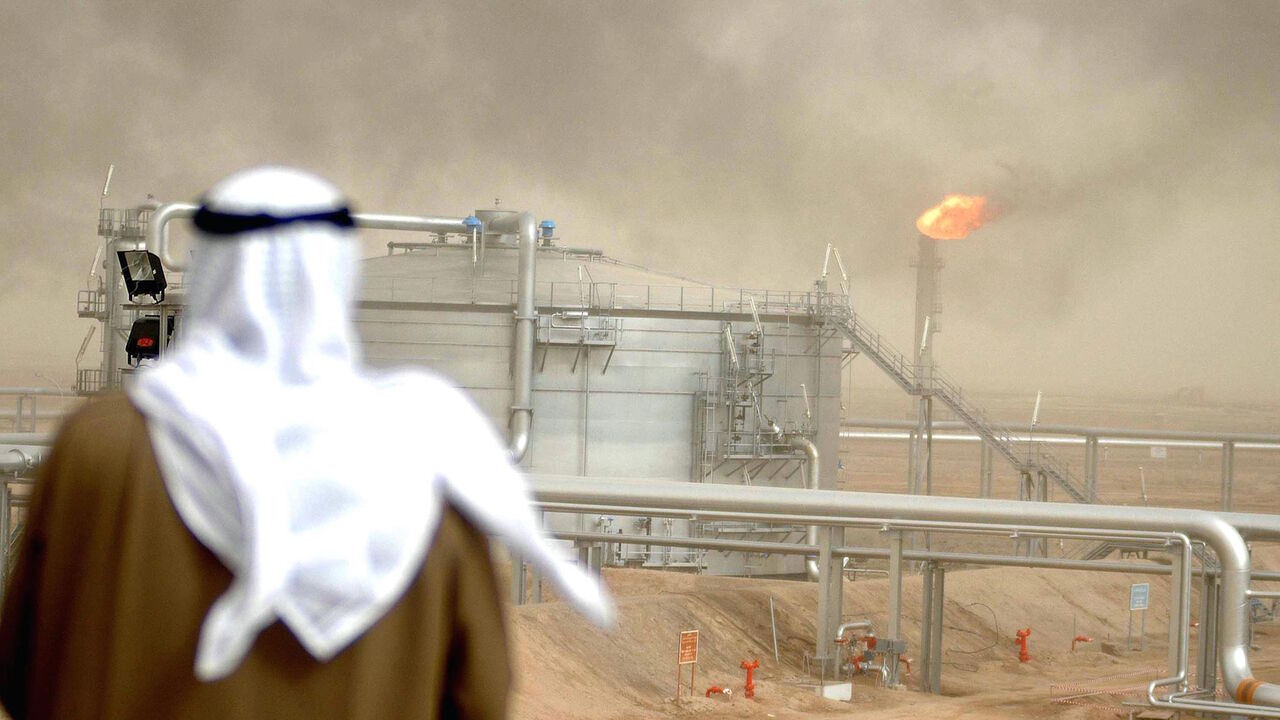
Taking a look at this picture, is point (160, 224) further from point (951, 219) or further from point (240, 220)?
point (951, 219)

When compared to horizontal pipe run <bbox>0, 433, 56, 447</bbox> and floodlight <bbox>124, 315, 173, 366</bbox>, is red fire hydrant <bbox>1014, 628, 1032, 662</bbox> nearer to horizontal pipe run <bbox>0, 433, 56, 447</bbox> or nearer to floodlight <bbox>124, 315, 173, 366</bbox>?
floodlight <bbox>124, 315, 173, 366</bbox>

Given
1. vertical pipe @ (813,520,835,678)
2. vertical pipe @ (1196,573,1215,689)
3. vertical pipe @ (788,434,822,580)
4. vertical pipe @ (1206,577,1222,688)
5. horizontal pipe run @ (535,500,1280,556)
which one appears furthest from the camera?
vertical pipe @ (788,434,822,580)

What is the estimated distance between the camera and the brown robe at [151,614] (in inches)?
58.4

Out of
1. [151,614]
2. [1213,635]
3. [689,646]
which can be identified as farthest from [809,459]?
[151,614]

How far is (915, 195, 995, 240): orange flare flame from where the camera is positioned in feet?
125

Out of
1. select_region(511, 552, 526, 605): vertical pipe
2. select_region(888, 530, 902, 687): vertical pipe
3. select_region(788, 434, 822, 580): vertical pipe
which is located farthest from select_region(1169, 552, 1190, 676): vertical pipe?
select_region(788, 434, 822, 580): vertical pipe

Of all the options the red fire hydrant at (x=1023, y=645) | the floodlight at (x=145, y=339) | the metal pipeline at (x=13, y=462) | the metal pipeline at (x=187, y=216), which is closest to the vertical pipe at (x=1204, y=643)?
the red fire hydrant at (x=1023, y=645)

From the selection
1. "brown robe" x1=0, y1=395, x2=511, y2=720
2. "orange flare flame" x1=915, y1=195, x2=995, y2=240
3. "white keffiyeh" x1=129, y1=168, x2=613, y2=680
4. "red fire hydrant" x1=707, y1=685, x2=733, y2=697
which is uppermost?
"orange flare flame" x1=915, y1=195, x2=995, y2=240

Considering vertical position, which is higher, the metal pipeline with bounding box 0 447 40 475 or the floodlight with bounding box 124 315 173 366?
the floodlight with bounding box 124 315 173 366

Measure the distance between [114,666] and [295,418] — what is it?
369 millimetres

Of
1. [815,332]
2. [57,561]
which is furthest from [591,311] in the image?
[57,561]

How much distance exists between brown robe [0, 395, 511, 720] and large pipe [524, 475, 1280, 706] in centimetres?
567

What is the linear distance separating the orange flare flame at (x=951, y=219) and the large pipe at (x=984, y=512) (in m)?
30.6

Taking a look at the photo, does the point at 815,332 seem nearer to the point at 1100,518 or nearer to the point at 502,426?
the point at 502,426
